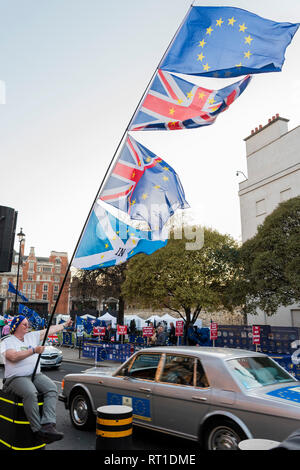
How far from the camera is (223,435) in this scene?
4363mm

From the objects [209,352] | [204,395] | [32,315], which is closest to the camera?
[204,395]

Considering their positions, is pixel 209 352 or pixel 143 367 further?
pixel 143 367

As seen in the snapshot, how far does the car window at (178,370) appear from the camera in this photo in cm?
502

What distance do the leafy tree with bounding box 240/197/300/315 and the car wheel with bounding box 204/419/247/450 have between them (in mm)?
12968

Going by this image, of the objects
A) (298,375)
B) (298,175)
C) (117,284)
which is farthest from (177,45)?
(117,284)

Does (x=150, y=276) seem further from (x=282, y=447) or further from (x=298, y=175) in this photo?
(x=282, y=447)

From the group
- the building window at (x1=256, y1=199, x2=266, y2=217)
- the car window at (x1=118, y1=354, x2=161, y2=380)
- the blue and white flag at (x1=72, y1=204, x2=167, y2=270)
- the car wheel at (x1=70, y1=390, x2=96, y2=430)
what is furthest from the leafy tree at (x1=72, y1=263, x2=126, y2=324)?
the car window at (x1=118, y1=354, x2=161, y2=380)

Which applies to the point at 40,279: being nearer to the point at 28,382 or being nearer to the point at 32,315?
the point at 32,315

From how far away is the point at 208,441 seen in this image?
4445mm

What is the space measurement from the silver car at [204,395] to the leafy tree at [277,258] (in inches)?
486

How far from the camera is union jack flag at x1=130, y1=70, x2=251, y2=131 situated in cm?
645

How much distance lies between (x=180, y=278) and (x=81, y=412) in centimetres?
2287

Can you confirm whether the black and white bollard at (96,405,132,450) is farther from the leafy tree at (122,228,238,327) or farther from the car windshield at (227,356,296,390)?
the leafy tree at (122,228,238,327)

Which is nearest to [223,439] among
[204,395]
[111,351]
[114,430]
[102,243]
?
[204,395]
